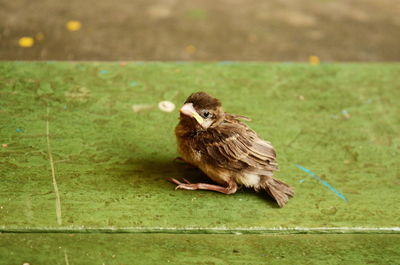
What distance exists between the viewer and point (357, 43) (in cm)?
584

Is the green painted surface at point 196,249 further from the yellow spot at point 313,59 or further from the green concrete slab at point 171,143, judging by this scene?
the yellow spot at point 313,59

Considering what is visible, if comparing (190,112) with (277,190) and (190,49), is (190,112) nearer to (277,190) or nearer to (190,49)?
(277,190)

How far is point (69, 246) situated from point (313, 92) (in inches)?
89.9

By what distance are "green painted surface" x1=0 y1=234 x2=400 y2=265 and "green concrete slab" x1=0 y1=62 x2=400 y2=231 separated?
0.21 ft

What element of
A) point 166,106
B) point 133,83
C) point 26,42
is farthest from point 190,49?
point 166,106

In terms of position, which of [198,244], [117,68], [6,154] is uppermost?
[117,68]

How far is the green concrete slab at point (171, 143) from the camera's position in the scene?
2.40m

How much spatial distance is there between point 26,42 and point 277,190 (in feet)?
12.6

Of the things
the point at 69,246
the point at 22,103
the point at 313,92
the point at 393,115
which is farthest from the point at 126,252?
the point at 393,115

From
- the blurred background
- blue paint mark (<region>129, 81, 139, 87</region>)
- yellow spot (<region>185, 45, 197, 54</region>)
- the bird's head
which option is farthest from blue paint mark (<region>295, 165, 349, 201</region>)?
yellow spot (<region>185, 45, 197, 54</region>)

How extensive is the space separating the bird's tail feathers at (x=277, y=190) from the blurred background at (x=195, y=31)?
3.04 m

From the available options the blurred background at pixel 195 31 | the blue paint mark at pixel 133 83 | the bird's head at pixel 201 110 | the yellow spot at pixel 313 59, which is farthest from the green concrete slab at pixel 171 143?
the blurred background at pixel 195 31

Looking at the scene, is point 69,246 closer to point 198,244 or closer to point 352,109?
point 198,244

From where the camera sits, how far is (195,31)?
5.80 metres
